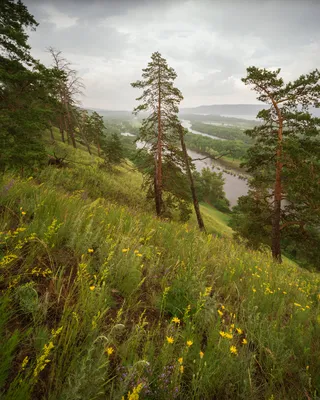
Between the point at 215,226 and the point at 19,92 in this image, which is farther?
the point at 215,226

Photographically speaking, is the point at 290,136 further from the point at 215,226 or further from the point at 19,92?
the point at 215,226

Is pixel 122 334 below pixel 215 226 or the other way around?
the other way around

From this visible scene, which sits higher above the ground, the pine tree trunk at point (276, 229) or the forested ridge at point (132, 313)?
the forested ridge at point (132, 313)

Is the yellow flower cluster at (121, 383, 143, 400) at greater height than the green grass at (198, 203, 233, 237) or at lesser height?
greater

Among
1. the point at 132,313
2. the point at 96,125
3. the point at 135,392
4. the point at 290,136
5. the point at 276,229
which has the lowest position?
the point at 276,229

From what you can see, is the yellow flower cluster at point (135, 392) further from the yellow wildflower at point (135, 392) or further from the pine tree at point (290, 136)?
the pine tree at point (290, 136)

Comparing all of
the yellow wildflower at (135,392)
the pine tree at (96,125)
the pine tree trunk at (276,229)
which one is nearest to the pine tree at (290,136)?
the pine tree trunk at (276,229)

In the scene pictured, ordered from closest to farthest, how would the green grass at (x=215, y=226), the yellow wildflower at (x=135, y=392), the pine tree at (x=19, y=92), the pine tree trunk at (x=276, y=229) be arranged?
1. the yellow wildflower at (x=135, y=392)
2. the pine tree at (x=19, y=92)
3. the pine tree trunk at (x=276, y=229)
4. the green grass at (x=215, y=226)

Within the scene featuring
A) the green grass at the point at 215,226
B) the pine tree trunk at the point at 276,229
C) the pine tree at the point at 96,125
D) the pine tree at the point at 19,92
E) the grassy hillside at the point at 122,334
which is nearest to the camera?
the grassy hillside at the point at 122,334

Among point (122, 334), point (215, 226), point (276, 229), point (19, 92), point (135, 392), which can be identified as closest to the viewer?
point (135, 392)

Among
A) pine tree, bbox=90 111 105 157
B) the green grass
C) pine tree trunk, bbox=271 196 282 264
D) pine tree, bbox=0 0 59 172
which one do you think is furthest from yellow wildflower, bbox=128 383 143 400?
pine tree, bbox=90 111 105 157

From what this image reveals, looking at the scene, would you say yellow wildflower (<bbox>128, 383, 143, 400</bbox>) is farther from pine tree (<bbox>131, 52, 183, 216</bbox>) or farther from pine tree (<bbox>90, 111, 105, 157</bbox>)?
pine tree (<bbox>90, 111, 105, 157</bbox>)

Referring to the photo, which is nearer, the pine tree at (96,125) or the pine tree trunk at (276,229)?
the pine tree trunk at (276,229)

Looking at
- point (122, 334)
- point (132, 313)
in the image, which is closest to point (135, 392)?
point (122, 334)
